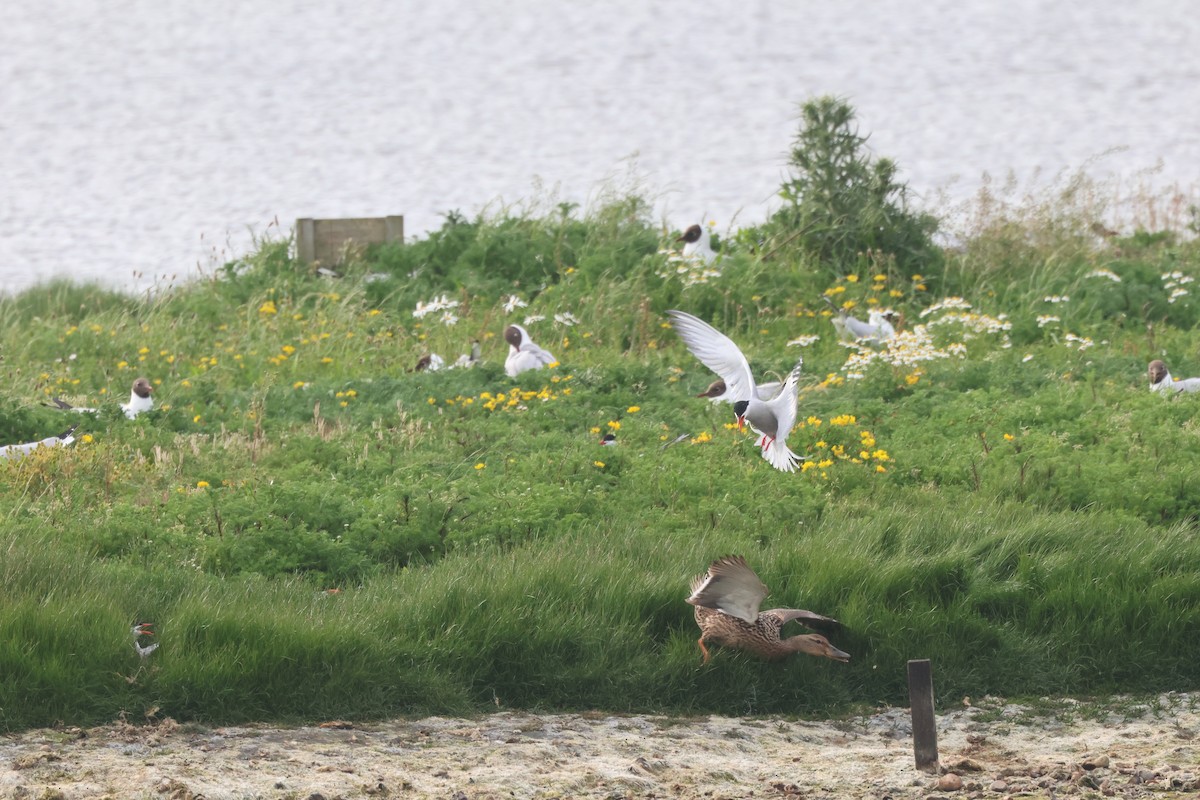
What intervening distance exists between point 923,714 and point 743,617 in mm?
1136

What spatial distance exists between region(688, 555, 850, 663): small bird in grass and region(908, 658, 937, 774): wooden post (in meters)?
1.00

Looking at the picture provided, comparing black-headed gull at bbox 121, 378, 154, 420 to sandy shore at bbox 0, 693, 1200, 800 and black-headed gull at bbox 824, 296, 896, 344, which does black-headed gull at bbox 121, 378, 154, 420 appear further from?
black-headed gull at bbox 824, 296, 896, 344

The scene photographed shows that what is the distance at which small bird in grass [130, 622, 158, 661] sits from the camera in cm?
593

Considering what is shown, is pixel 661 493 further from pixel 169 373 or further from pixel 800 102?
pixel 800 102

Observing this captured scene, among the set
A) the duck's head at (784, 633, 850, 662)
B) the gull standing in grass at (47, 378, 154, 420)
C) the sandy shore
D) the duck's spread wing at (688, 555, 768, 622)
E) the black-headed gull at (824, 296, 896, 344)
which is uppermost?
the black-headed gull at (824, 296, 896, 344)

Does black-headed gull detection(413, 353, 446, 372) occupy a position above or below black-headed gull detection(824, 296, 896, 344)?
below

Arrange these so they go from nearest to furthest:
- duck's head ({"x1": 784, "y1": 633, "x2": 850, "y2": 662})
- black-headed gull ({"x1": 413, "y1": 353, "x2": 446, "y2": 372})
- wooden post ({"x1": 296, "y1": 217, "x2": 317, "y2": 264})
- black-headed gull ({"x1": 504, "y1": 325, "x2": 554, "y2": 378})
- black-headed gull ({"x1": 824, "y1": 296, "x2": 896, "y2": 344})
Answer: duck's head ({"x1": 784, "y1": 633, "x2": 850, "y2": 662})
black-headed gull ({"x1": 504, "y1": 325, "x2": 554, "y2": 378})
black-headed gull ({"x1": 413, "y1": 353, "x2": 446, "y2": 372})
black-headed gull ({"x1": 824, "y1": 296, "x2": 896, "y2": 344})
wooden post ({"x1": 296, "y1": 217, "x2": 317, "y2": 264})

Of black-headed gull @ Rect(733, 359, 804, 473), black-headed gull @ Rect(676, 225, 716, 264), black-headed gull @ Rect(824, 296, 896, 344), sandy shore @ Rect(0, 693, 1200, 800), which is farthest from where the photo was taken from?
black-headed gull @ Rect(676, 225, 716, 264)

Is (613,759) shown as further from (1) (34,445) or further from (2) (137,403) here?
(2) (137,403)

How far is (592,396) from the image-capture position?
10.1 meters

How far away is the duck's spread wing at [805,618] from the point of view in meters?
6.39

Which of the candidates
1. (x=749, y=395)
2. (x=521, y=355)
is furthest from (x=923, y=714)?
(x=521, y=355)

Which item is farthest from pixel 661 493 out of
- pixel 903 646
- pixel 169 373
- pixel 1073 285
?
pixel 1073 285

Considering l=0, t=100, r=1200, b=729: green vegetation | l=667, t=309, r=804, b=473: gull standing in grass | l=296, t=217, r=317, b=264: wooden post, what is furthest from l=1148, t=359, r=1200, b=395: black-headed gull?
l=296, t=217, r=317, b=264: wooden post
